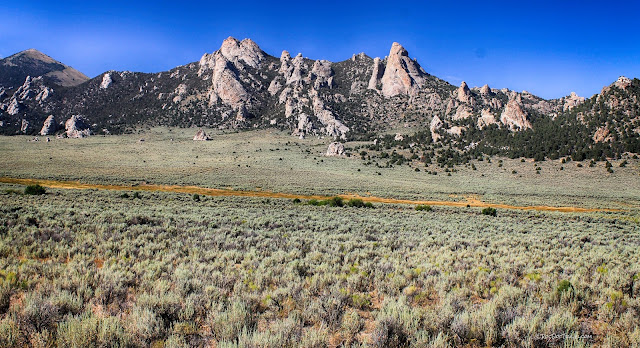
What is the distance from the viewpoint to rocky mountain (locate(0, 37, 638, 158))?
382 feet

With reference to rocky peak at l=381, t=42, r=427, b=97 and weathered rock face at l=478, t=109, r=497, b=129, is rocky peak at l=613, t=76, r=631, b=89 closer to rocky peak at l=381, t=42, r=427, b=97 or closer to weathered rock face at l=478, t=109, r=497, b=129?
weathered rock face at l=478, t=109, r=497, b=129

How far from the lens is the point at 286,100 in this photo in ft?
472

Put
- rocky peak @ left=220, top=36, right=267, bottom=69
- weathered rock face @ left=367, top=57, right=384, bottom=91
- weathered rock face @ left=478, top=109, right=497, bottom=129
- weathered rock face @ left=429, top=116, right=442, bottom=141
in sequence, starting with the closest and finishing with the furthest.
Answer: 1. weathered rock face @ left=478, top=109, right=497, bottom=129
2. weathered rock face @ left=429, top=116, right=442, bottom=141
3. weathered rock face @ left=367, top=57, right=384, bottom=91
4. rocky peak @ left=220, top=36, right=267, bottom=69

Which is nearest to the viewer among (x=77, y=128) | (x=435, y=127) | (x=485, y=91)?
(x=435, y=127)

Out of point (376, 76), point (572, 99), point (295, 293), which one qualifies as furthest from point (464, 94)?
point (295, 293)

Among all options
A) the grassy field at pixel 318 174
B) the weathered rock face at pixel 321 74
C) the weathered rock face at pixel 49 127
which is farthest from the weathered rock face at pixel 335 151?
the weathered rock face at pixel 49 127

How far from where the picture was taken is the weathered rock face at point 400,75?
448 feet

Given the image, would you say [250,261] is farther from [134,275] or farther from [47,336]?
[47,336]

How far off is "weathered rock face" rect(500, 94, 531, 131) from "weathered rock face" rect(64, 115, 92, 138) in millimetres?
158014

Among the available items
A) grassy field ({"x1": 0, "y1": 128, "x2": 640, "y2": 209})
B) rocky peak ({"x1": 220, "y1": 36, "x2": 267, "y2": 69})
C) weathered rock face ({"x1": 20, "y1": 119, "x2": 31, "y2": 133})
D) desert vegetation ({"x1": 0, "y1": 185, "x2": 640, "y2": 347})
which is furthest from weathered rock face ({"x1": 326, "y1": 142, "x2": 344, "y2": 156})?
Answer: weathered rock face ({"x1": 20, "y1": 119, "x2": 31, "y2": 133})

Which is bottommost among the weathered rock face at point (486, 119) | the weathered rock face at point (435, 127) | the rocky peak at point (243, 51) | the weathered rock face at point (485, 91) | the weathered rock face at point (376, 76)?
the weathered rock face at point (435, 127)

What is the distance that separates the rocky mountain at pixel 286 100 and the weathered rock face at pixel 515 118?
0.98 feet

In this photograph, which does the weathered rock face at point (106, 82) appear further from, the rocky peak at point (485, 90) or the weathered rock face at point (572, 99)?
the weathered rock face at point (572, 99)

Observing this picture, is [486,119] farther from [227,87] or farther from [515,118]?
[227,87]
